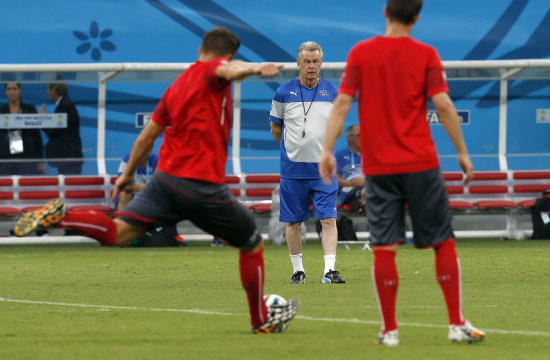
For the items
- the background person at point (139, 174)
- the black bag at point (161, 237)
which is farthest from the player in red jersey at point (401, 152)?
the black bag at point (161, 237)

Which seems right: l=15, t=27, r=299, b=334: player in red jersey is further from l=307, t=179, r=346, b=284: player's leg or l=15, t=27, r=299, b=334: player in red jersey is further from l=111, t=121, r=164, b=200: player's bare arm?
l=307, t=179, r=346, b=284: player's leg

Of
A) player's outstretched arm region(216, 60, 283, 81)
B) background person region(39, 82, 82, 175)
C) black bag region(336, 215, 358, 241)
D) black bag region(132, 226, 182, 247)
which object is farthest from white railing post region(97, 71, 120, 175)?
player's outstretched arm region(216, 60, 283, 81)

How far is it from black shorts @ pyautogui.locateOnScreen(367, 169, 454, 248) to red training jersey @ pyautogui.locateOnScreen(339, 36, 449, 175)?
2.5 inches

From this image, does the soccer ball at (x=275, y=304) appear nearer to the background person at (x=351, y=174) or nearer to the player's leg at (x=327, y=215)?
Result: the player's leg at (x=327, y=215)

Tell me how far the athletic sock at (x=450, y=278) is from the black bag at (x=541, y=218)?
12998mm

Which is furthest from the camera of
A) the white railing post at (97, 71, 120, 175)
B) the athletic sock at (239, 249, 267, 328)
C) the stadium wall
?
the stadium wall

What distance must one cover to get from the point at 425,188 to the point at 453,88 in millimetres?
14159

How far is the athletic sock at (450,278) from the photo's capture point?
6398mm

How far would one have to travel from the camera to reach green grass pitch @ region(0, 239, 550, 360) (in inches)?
248

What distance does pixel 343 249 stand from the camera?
55.7 feet

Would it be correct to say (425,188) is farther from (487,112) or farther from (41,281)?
(487,112)

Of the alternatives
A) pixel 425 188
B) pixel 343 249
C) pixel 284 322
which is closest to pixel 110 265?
pixel 343 249

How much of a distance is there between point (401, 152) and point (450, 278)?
766 millimetres

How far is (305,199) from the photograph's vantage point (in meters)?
11.1
